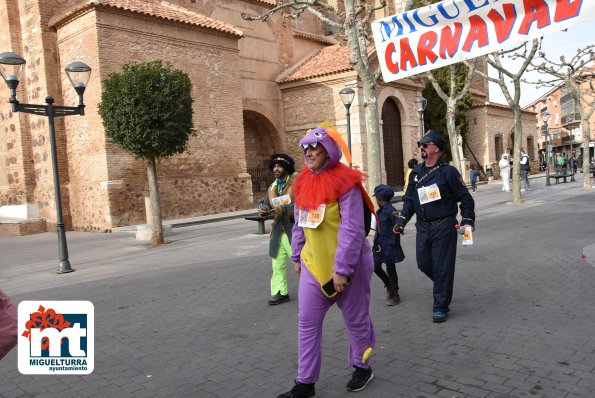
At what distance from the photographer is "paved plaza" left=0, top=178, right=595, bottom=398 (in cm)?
346

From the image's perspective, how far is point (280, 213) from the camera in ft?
17.9

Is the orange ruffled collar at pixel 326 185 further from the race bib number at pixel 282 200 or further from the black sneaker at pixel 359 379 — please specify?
the race bib number at pixel 282 200

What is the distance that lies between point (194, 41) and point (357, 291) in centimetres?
1666

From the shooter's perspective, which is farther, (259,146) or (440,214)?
(259,146)

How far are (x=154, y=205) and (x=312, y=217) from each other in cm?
888

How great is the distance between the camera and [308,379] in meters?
3.12

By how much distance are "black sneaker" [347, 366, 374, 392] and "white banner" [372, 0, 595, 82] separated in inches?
128

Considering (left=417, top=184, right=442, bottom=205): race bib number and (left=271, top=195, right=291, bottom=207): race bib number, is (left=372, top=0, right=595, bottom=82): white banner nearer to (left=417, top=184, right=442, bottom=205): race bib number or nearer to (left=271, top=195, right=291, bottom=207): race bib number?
(left=417, top=184, right=442, bottom=205): race bib number

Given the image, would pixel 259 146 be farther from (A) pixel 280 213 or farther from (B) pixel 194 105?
(A) pixel 280 213

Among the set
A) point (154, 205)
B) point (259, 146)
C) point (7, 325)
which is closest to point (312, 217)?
point (7, 325)

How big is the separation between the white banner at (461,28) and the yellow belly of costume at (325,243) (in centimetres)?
266

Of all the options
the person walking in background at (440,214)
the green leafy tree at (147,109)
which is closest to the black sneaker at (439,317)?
the person walking in background at (440,214)

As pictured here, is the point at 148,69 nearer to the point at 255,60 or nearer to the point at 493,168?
the point at 255,60

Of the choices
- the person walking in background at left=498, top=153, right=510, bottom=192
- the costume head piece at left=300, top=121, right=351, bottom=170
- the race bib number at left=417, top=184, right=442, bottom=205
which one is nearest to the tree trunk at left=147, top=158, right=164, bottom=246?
the race bib number at left=417, top=184, right=442, bottom=205
